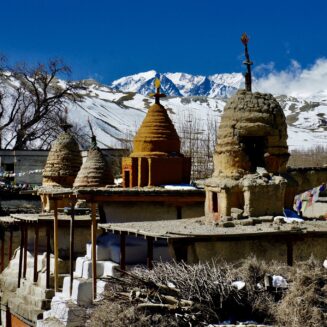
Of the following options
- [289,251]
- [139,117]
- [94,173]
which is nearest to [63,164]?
[94,173]

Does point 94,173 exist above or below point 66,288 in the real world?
above

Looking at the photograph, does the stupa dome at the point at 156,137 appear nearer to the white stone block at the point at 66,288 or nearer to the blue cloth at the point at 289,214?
the white stone block at the point at 66,288

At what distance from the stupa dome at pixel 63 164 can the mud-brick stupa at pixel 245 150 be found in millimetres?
10381

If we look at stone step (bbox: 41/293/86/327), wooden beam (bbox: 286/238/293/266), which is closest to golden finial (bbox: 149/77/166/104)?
stone step (bbox: 41/293/86/327)

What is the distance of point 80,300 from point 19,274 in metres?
5.09

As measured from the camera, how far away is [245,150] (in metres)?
17.2

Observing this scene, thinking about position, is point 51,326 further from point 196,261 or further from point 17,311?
point 196,261

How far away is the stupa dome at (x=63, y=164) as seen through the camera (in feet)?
88.0

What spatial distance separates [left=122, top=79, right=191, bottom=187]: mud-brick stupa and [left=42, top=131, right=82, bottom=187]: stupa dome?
3.71 m

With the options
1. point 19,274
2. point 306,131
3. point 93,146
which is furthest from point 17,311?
point 306,131

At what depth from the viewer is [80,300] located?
676 inches

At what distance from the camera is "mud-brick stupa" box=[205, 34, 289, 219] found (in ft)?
55.0

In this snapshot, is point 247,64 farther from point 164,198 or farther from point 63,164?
point 63,164

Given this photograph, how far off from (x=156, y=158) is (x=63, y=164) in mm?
5528
